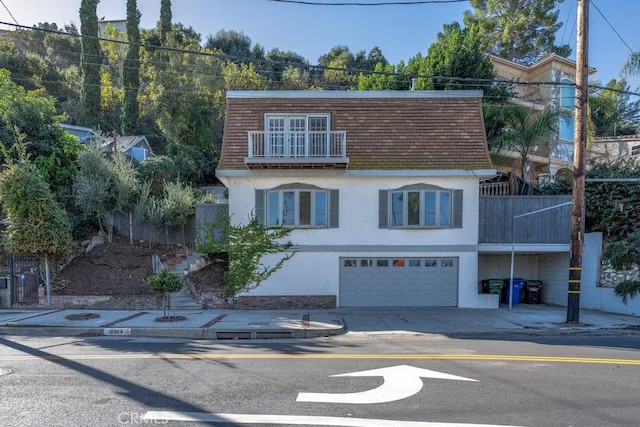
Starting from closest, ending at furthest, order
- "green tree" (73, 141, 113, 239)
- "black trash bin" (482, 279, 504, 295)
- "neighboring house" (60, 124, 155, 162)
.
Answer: "black trash bin" (482, 279, 504, 295) → "green tree" (73, 141, 113, 239) → "neighboring house" (60, 124, 155, 162)

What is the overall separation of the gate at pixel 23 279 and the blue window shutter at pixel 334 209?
33.1ft

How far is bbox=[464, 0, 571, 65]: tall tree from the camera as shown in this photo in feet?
106

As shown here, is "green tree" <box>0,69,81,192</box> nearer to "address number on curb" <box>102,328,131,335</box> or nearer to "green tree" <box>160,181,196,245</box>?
"green tree" <box>160,181,196,245</box>

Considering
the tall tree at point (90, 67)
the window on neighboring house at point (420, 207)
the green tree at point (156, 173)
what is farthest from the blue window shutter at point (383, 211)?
the tall tree at point (90, 67)

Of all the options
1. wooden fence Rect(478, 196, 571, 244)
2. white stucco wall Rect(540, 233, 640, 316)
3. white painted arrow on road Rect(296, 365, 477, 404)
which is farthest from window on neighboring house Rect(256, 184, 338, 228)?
white stucco wall Rect(540, 233, 640, 316)

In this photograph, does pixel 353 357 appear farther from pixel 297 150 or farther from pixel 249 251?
pixel 297 150

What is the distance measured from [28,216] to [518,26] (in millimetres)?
36174

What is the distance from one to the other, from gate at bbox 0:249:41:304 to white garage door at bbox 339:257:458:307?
10.5 meters

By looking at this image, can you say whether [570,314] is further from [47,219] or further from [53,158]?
[53,158]

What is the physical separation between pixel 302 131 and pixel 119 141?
23508mm

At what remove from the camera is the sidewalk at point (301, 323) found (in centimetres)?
973

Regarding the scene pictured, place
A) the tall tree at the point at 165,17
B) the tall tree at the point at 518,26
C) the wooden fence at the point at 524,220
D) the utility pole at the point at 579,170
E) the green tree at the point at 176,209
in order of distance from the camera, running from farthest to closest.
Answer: the tall tree at the point at 165,17, the tall tree at the point at 518,26, the green tree at the point at 176,209, the wooden fence at the point at 524,220, the utility pole at the point at 579,170
